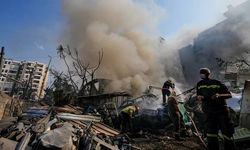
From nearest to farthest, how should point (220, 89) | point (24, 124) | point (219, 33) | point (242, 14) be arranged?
point (220, 89)
point (24, 124)
point (242, 14)
point (219, 33)

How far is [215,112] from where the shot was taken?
5.56m

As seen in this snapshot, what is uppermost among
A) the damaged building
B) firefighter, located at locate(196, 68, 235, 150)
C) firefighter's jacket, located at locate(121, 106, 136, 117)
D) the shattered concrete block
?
the damaged building

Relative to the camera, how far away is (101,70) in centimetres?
2486

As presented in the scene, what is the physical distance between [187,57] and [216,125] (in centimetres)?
2213

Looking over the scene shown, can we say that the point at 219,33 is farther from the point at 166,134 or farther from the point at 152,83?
the point at 166,134

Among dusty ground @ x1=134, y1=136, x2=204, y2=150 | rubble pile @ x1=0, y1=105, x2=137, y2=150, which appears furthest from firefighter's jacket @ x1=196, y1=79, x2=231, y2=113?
rubble pile @ x1=0, y1=105, x2=137, y2=150

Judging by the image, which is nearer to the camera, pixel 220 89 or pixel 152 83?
pixel 220 89

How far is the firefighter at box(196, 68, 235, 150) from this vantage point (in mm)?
5305

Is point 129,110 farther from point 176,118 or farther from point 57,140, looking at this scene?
point 57,140

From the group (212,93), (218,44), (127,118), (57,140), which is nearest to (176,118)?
(127,118)

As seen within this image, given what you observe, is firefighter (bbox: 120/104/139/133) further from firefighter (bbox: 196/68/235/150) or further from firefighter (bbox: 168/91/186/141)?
firefighter (bbox: 196/68/235/150)

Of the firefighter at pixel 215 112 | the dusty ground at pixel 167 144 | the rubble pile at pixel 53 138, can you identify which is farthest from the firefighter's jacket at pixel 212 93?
the rubble pile at pixel 53 138

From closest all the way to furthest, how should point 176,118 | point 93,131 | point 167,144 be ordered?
point 167,144 → point 93,131 → point 176,118

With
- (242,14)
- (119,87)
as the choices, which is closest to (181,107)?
(119,87)
